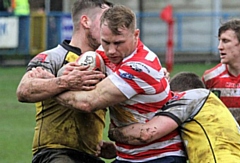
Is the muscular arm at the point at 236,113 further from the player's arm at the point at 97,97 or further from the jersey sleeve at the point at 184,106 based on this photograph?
the player's arm at the point at 97,97

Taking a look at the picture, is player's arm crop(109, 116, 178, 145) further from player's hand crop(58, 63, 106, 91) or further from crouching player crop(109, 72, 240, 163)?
player's hand crop(58, 63, 106, 91)

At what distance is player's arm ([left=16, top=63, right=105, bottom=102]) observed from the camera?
529 cm

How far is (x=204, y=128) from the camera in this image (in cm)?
520

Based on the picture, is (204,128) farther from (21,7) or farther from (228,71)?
(21,7)

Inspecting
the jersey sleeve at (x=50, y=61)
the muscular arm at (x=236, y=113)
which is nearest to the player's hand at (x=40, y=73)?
the jersey sleeve at (x=50, y=61)

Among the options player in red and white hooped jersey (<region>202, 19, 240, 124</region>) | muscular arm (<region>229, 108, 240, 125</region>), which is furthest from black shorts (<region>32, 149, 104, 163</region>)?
player in red and white hooped jersey (<region>202, 19, 240, 124</region>)

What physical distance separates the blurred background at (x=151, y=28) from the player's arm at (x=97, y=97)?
15.5 metres

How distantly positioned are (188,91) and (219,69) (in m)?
2.03

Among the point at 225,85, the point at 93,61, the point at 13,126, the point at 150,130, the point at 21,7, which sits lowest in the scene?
the point at 13,126

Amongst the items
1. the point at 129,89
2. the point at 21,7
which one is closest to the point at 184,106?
the point at 129,89

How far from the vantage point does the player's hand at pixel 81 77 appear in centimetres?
528

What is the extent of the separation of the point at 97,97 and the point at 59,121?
666 mm

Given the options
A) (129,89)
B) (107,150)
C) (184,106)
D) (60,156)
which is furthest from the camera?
(107,150)

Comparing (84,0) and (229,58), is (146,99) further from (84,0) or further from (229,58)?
(229,58)
